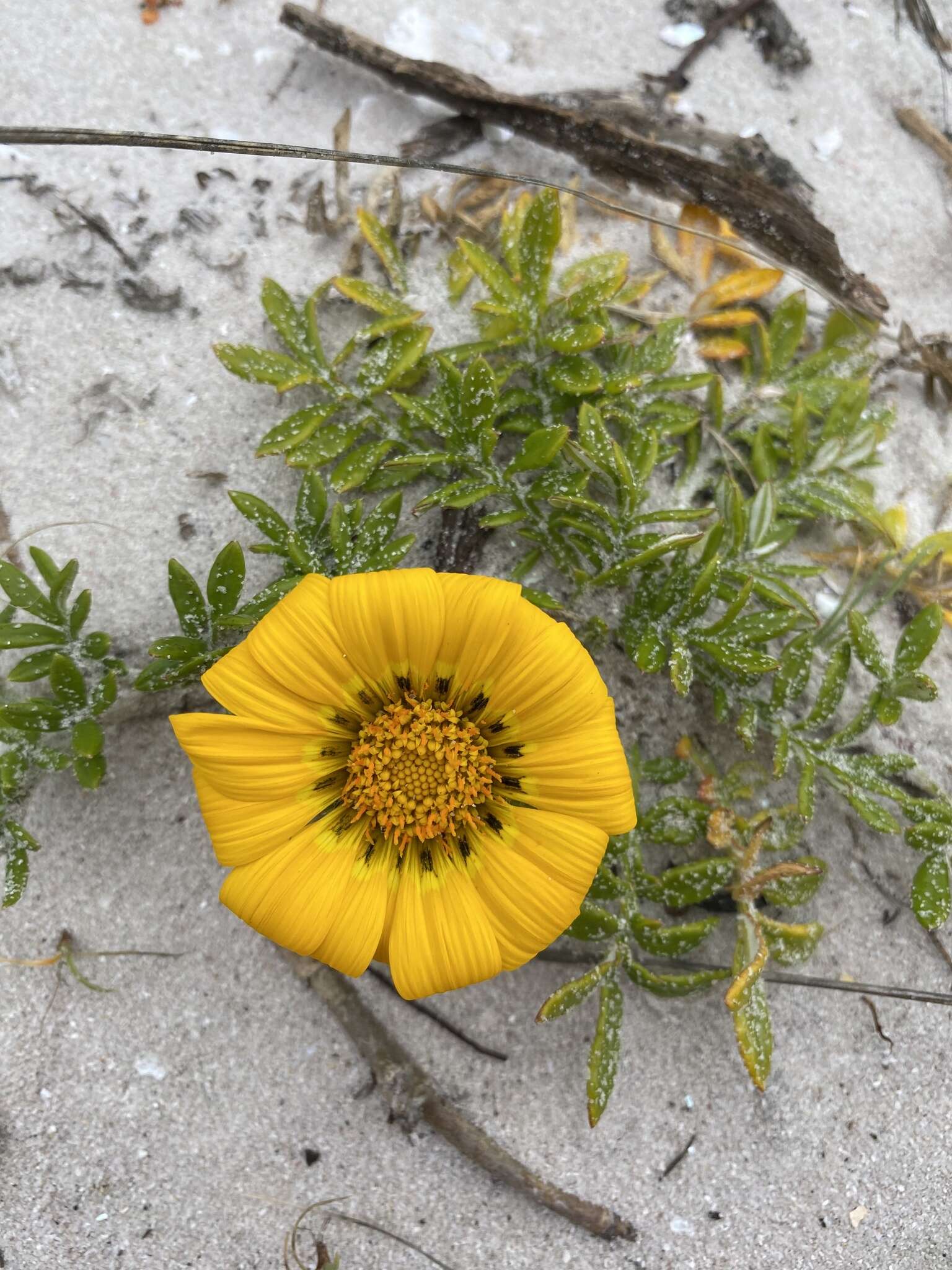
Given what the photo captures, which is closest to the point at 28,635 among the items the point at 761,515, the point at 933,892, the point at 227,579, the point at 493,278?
the point at 227,579

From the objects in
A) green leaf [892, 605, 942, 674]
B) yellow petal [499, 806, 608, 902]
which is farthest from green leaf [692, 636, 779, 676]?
yellow petal [499, 806, 608, 902]

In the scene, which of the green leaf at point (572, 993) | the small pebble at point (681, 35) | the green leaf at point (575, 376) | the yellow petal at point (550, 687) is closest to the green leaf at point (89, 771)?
the yellow petal at point (550, 687)

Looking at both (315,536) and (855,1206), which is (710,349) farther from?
(855,1206)

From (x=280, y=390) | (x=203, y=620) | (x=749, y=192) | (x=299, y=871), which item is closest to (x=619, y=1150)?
(x=299, y=871)

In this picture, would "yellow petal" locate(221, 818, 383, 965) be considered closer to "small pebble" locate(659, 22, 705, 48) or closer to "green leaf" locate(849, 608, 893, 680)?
"green leaf" locate(849, 608, 893, 680)

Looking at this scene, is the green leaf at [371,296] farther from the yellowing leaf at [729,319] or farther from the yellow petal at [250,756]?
the yellow petal at [250,756]

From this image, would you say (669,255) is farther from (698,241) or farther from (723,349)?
(723,349)

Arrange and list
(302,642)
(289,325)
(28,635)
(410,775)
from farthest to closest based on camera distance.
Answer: (289,325), (28,635), (410,775), (302,642)
